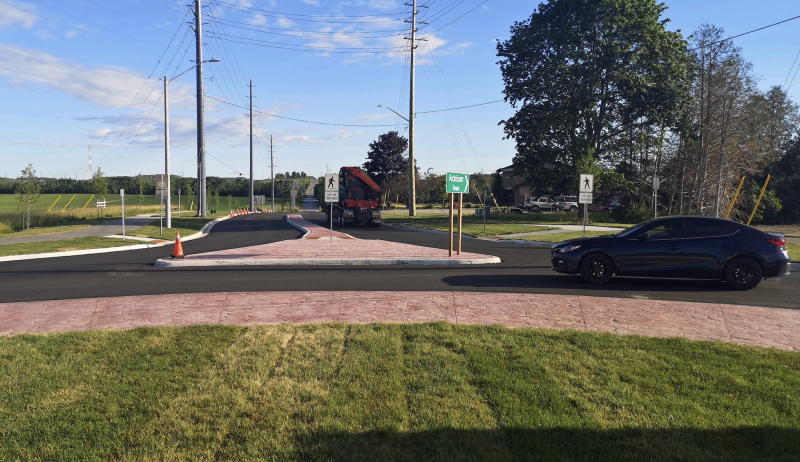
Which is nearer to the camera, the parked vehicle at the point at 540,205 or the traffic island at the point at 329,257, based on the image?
the traffic island at the point at 329,257

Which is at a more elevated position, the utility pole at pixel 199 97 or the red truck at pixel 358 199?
the utility pole at pixel 199 97

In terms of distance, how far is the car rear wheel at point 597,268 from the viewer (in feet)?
39.0

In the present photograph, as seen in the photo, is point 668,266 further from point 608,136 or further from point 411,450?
point 608,136

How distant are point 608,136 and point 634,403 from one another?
40181 millimetres

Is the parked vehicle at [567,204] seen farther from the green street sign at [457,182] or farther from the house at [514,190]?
the green street sign at [457,182]

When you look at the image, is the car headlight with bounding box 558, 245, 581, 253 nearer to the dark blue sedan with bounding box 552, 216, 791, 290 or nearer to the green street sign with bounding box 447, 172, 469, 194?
the dark blue sedan with bounding box 552, 216, 791, 290

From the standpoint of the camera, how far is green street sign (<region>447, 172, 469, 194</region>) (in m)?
16.2

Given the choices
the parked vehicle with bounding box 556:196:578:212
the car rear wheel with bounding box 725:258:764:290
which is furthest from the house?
the car rear wheel with bounding box 725:258:764:290

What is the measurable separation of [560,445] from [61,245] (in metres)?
21.4

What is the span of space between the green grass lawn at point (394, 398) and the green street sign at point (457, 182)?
965 centimetres

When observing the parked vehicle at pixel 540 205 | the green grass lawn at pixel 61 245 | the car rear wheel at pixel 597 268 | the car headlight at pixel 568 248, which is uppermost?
the parked vehicle at pixel 540 205

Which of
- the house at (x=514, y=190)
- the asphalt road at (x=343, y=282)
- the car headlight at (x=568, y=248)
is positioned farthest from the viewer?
the house at (x=514, y=190)

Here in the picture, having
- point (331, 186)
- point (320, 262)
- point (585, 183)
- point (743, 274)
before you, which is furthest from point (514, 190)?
point (743, 274)

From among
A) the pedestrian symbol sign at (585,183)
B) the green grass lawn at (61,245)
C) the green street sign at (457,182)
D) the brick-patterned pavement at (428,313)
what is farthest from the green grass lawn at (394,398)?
the green grass lawn at (61,245)
